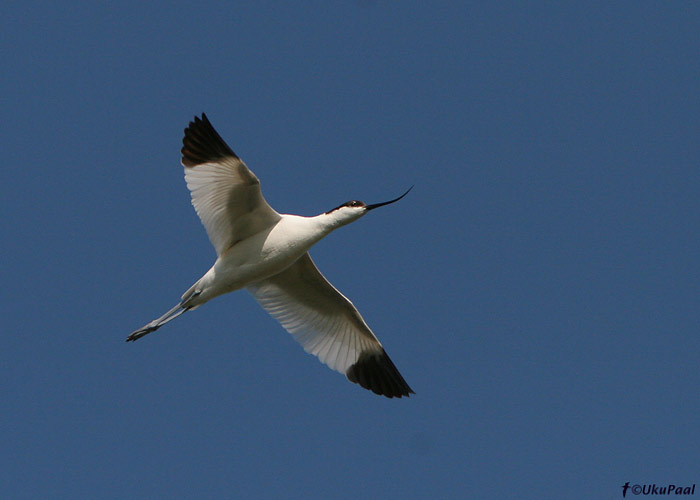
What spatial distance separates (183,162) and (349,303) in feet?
12.4

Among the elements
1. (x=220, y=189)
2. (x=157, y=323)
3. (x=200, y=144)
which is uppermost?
(x=200, y=144)

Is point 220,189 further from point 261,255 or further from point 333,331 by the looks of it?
point 333,331

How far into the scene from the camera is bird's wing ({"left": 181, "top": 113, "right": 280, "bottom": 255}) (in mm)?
12680

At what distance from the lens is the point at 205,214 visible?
13.2m

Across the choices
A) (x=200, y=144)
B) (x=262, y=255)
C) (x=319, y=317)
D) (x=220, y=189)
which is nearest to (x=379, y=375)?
(x=319, y=317)

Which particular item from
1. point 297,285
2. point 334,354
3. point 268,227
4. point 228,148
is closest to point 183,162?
point 228,148

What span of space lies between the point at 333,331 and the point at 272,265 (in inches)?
95.1

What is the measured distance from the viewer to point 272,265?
13.2 meters

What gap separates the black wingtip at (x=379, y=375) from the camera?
15.1 metres

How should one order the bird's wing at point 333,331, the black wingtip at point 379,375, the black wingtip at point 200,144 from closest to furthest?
1. the black wingtip at point 200,144
2. the bird's wing at point 333,331
3. the black wingtip at point 379,375

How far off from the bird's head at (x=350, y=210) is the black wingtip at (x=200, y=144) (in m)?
1.79

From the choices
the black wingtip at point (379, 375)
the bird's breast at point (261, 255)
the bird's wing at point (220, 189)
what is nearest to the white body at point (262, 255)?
the bird's breast at point (261, 255)

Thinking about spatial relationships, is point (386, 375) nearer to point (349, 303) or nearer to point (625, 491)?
point (349, 303)

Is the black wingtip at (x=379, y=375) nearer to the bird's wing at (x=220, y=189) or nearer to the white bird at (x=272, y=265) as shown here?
the white bird at (x=272, y=265)
